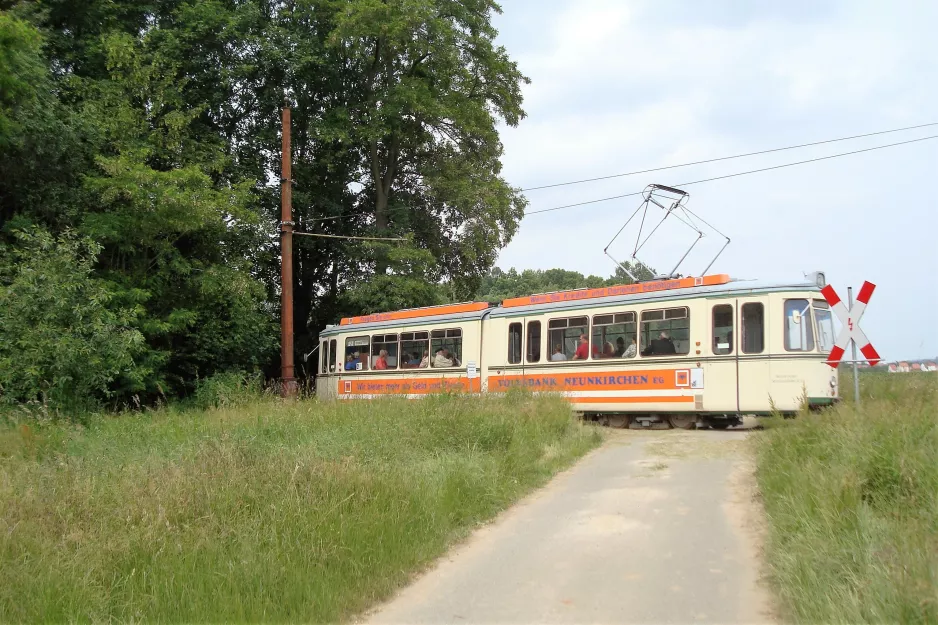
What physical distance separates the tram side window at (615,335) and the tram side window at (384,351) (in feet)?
23.2

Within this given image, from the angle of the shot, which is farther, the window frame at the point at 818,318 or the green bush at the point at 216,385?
the green bush at the point at 216,385

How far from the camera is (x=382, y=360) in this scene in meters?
21.5

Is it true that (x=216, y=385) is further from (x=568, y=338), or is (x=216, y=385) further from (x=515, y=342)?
(x=568, y=338)

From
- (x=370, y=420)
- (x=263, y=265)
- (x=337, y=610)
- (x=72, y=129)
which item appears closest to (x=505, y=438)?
(x=370, y=420)

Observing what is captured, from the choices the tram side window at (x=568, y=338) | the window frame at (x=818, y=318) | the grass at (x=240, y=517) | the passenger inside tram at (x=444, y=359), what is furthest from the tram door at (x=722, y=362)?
the passenger inside tram at (x=444, y=359)

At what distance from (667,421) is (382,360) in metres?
9.26

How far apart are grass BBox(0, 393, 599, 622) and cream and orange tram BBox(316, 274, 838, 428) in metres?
5.00

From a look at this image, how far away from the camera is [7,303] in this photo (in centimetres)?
1449

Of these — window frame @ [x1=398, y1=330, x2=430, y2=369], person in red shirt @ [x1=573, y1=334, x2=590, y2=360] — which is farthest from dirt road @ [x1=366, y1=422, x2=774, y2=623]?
window frame @ [x1=398, y1=330, x2=430, y2=369]

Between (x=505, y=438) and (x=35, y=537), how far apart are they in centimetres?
624

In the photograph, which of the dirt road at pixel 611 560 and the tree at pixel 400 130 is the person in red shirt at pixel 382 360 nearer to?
the tree at pixel 400 130

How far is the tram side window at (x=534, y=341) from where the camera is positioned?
56.9 ft

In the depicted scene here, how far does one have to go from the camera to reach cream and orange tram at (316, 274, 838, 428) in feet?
44.3

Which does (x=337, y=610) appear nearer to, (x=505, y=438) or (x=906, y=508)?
(x=906, y=508)
